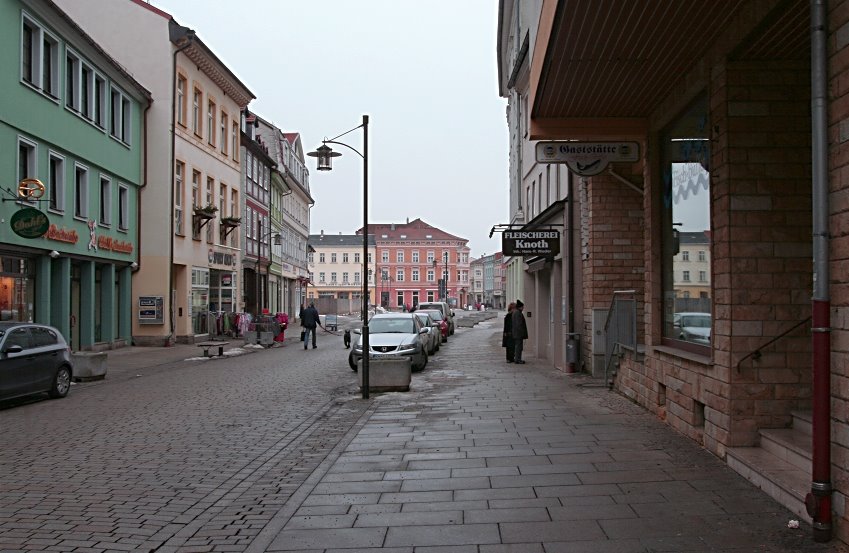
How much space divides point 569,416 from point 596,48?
198 inches

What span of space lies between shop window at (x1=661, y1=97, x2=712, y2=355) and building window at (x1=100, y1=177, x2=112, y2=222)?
20.9 meters

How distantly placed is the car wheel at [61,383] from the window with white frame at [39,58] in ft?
30.7

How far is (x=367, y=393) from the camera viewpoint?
14.3 metres

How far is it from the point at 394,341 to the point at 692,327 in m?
10.8

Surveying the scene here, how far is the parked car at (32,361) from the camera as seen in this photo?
42.9ft

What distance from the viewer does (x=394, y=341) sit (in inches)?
768

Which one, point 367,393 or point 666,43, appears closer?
point 666,43

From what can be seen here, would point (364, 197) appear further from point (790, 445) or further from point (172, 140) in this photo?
point (172, 140)

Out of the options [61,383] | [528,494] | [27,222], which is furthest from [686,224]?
[27,222]

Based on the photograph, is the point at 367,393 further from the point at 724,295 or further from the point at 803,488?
the point at 803,488

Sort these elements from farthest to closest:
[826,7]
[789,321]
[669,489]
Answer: [789,321]
[669,489]
[826,7]

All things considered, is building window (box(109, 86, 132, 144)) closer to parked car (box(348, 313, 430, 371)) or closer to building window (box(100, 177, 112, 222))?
building window (box(100, 177, 112, 222))

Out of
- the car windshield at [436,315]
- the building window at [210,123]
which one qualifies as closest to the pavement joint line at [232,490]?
the car windshield at [436,315]

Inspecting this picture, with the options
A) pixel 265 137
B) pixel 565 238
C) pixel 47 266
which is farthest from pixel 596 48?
pixel 265 137
